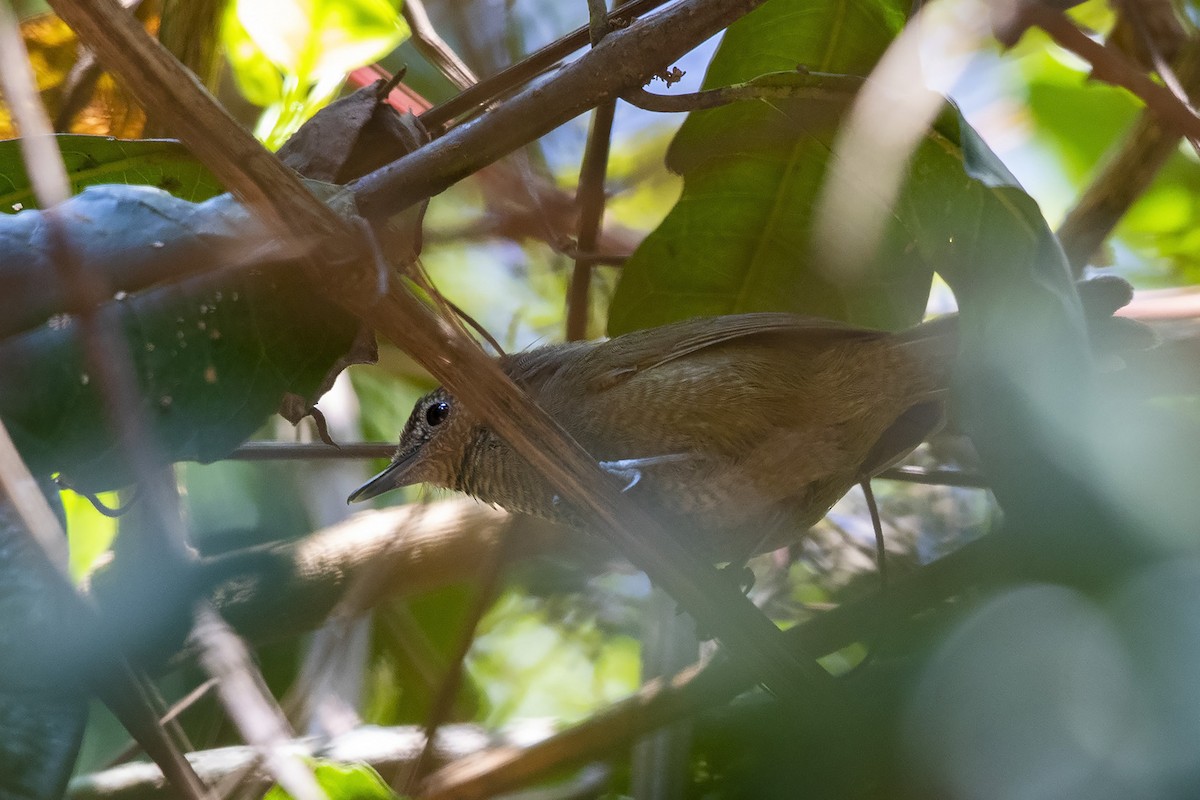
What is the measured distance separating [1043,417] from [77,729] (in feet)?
5.67

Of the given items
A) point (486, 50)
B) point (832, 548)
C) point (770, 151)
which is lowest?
point (832, 548)

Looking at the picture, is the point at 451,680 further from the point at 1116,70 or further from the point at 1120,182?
the point at 1120,182

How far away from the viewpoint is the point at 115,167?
2.06m

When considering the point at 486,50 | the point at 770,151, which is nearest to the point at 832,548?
the point at 770,151

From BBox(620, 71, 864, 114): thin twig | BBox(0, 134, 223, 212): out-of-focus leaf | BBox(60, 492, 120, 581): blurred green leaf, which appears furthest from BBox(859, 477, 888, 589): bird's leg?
BBox(60, 492, 120, 581): blurred green leaf

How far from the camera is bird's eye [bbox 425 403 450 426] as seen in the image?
9.21 ft

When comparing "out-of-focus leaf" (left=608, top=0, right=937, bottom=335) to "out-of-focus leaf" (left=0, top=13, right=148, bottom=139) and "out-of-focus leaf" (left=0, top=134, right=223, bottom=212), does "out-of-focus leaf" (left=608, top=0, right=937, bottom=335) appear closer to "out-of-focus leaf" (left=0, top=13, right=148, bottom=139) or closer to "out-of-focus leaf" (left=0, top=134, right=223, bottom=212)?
Result: "out-of-focus leaf" (left=0, top=134, right=223, bottom=212)

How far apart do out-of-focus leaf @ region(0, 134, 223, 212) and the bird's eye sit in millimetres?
876

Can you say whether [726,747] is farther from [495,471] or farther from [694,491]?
[495,471]

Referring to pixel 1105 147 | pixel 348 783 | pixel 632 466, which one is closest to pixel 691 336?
pixel 632 466

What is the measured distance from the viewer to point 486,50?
3.37m

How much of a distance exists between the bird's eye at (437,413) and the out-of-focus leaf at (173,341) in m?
0.93

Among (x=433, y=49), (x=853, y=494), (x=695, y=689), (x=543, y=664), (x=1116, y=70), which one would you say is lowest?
(x=543, y=664)

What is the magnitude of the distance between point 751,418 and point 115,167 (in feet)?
4.79
